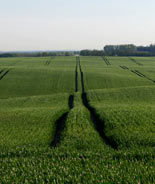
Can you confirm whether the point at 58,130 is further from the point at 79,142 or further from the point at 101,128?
the point at 79,142

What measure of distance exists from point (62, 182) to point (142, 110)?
77.6 ft

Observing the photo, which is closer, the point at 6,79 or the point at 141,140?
the point at 141,140

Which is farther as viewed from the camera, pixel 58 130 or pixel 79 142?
pixel 58 130

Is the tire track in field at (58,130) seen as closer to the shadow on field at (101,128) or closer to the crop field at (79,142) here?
the crop field at (79,142)

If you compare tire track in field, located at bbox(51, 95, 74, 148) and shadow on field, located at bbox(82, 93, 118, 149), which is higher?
shadow on field, located at bbox(82, 93, 118, 149)

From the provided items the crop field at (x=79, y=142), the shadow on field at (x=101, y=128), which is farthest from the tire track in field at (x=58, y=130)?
the shadow on field at (x=101, y=128)

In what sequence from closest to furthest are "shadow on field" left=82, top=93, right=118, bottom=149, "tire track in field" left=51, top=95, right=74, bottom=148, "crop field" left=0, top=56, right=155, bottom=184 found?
"crop field" left=0, top=56, right=155, bottom=184, "shadow on field" left=82, top=93, right=118, bottom=149, "tire track in field" left=51, top=95, right=74, bottom=148

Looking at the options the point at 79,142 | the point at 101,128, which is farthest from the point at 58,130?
the point at 79,142

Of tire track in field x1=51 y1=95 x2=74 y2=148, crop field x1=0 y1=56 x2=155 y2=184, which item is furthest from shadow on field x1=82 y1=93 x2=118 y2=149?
tire track in field x1=51 y1=95 x2=74 y2=148

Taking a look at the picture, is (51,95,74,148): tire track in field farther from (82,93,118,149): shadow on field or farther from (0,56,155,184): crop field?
(82,93,118,149): shadow on field

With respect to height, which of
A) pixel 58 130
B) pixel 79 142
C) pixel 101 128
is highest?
pixel 79 142

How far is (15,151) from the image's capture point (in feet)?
61.9

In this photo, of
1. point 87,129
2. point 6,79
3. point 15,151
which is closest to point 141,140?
point 87,129

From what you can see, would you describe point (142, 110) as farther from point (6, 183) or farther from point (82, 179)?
point (6, 183)
